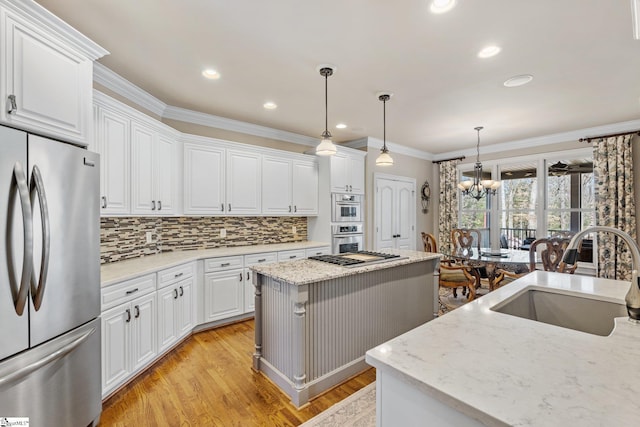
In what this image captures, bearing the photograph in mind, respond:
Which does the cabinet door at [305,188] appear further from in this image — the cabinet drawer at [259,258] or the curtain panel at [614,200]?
the curtain panel at [614,200]

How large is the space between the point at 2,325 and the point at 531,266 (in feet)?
14.9

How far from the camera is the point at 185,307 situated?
10.1ft

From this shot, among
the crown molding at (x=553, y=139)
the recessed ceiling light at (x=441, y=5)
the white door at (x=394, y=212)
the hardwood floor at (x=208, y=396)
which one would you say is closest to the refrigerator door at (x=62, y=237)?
the hardwood floor at (x=208, y=396)

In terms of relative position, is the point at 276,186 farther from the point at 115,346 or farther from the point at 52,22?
the point at 52,22

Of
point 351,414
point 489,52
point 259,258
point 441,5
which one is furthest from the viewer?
point 259,258

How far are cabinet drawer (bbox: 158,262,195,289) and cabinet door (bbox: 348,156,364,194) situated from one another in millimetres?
2745

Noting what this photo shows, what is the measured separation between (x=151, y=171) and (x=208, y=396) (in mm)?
2198

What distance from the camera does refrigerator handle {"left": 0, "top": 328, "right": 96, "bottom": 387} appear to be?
1374mm

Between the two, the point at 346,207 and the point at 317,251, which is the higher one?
the point at 346,207

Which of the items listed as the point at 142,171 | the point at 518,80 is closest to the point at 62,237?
the point at 142,171

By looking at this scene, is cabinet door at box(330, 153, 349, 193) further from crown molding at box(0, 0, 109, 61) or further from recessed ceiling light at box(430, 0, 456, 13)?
crown molding at box(0, 0, 109, 61)

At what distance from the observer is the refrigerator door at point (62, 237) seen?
4.95 feet

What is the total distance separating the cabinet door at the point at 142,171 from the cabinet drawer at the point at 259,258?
1204 millimetres

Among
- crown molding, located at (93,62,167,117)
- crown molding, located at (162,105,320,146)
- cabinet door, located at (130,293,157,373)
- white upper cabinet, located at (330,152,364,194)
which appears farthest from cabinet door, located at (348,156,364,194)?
cabinet door, located at (130,293,157,373)
